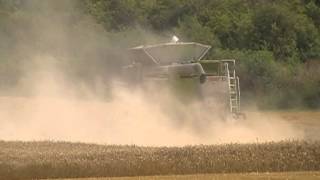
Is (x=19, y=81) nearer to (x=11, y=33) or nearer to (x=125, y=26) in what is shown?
(x=11, y=33)

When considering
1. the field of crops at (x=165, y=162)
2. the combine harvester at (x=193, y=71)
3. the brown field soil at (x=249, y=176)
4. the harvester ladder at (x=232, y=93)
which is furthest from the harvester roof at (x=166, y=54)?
the brown field soil at (x=249, y=176)

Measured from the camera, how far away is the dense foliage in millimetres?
45188

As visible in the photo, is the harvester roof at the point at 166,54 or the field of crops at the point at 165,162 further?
the harvester roof at the point at 166,54

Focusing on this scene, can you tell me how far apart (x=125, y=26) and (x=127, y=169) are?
114ft

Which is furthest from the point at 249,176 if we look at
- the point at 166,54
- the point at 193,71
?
the point at 166,54

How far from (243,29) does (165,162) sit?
32.5 metres

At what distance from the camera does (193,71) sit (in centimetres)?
3014

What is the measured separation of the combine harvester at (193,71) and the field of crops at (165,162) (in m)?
7.99

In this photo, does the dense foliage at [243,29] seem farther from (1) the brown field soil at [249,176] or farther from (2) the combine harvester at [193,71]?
(1) the brown field soil at [249,176]

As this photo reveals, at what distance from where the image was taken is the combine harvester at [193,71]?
1182 inches

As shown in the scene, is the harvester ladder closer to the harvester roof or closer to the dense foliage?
the harvester roof

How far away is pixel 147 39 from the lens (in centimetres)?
4962

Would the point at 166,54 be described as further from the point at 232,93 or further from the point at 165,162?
the point at 165,162

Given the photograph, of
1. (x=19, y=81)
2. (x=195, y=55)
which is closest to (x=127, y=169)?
(x=195, y=55)
